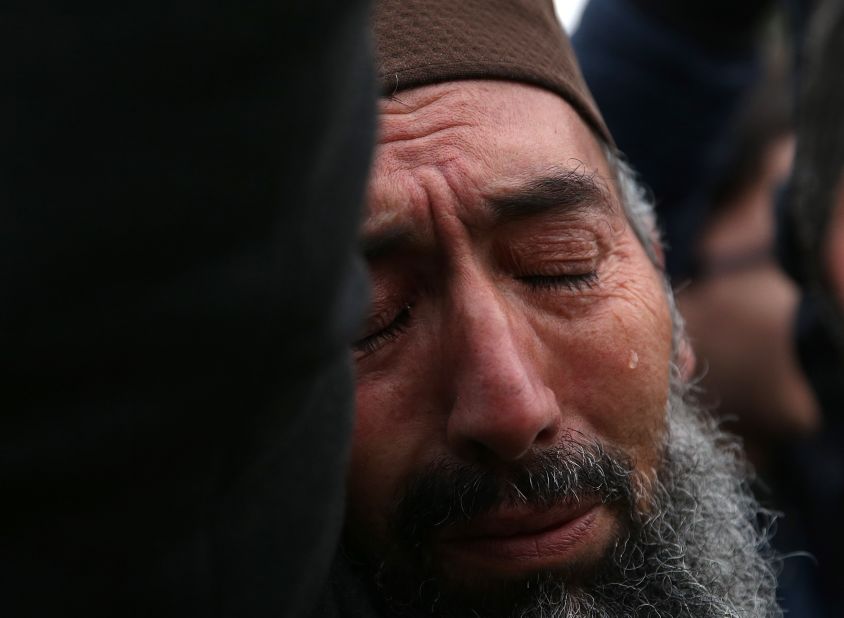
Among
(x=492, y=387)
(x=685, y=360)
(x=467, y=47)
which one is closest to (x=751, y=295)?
(x=685, y=360)

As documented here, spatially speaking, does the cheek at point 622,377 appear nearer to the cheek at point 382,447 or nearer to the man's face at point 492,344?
the man's face at point 492,344

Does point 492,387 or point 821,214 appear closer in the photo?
point 492,387

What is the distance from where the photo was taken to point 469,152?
1.92 m

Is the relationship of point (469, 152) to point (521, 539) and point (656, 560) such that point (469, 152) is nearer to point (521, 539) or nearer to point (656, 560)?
point (521, 539)

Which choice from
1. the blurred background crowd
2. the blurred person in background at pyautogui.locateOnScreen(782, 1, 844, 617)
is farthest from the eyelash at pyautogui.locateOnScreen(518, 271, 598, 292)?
the blurred person in background at pyautogui.locateOnScreen(782, 1, 844, 617)

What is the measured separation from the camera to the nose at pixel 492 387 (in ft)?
5.45

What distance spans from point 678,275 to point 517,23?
10.5 feet

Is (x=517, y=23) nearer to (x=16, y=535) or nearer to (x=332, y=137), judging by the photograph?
(x=332, y=137)

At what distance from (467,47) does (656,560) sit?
43.9 inches

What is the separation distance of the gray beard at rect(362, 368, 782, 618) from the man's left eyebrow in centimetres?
46

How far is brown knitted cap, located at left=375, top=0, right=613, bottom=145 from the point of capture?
2.02 metres

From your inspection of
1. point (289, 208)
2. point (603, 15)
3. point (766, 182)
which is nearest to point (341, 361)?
point (289, 208)

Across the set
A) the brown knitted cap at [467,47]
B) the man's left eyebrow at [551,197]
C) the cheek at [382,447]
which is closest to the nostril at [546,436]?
the cheek at [382,447]

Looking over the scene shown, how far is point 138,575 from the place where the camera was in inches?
41.3
